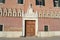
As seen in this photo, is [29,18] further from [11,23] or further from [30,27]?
[11,23]

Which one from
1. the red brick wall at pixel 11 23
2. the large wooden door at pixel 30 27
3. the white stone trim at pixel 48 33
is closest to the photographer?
the red brick wall at pixel 11 23

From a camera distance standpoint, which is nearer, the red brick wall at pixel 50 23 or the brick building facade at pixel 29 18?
the brick building facade at pixel 29 18

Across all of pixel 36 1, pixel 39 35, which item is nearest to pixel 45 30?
pixel 39 35

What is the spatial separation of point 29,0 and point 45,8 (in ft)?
8.32

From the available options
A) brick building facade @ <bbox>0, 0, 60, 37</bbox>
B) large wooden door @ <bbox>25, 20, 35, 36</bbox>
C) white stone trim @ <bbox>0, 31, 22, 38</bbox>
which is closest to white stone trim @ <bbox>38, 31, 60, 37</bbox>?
brick building facade @ <bbox>0, 0, 60, 37</bbox>

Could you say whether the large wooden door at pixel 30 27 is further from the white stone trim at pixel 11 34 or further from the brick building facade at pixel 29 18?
the white stone trim at pixel 11 34

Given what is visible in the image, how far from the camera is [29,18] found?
64.4 feet

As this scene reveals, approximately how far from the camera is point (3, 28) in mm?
18984

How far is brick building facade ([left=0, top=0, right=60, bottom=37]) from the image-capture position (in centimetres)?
1909

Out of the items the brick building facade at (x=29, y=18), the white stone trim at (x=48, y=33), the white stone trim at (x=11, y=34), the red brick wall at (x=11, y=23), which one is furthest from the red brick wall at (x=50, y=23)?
the white stone trim at (x=11, y=34)

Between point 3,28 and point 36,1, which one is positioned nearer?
point 3,28

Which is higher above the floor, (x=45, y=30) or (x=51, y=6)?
(x=51, y=6)

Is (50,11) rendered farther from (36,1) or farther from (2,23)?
(2,23)

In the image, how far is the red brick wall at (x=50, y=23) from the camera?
1970 centimetres
